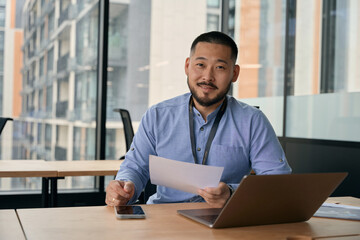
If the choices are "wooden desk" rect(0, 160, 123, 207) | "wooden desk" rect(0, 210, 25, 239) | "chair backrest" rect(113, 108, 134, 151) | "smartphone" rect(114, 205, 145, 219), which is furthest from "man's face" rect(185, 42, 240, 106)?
"chair backrest" rect(113, 108, 134, 151)

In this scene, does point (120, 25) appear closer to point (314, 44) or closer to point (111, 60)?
point (111, 60)

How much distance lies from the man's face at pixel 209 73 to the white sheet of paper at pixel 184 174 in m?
0.57

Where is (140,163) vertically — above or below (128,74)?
below

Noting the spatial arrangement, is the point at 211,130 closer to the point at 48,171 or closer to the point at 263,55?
the point at 48,171

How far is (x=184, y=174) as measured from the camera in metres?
1.53

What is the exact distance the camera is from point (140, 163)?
204 cm

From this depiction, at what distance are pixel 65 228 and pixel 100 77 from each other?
4185 millimetres

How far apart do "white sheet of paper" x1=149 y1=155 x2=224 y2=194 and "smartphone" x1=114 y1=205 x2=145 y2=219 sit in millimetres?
132

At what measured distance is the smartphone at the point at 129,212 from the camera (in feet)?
4.88

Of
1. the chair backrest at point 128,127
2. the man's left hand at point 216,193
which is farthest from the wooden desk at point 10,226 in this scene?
the chair backrest at point 128,127

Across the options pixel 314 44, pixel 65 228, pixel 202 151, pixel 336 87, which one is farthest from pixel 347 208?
pixel 314 44

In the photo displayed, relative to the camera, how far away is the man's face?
2.10 m

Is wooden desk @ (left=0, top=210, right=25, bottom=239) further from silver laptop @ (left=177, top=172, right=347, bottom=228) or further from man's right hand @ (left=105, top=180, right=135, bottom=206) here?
silver laptop @ (left=177, top=172, right=347, bottom=228)

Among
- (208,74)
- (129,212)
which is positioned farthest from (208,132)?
(129,212)
